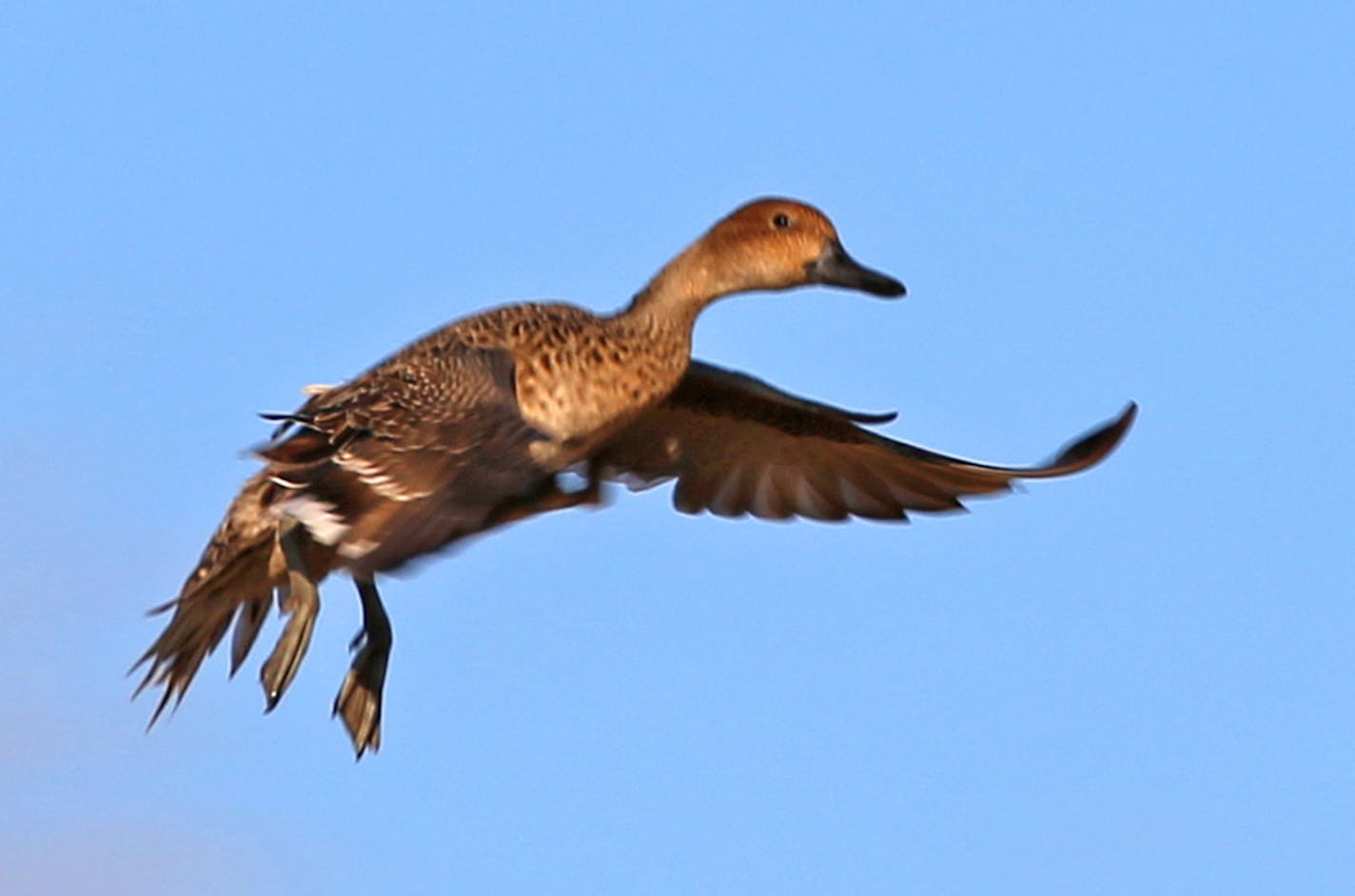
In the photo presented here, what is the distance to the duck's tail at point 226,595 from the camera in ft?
43.7

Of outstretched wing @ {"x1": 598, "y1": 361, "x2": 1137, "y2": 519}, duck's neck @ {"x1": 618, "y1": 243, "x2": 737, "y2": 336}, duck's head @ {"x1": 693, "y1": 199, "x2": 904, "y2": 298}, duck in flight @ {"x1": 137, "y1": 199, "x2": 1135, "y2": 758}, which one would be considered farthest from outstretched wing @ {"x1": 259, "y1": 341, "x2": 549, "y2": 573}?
outstretched wing @ {"x1": 598, "y1": 361, "x2": 1137, "y2": 519}

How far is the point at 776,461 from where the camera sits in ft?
49.8

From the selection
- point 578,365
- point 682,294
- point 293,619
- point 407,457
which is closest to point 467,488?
point 407,457

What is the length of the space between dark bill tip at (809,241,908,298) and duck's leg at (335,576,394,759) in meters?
2.45

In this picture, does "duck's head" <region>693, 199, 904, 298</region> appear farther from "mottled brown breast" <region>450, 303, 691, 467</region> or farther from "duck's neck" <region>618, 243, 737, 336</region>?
"mottled brown breast" <region>450, 303, 691, 467</region>

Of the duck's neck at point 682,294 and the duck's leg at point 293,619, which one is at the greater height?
the duck's neck at point 682,294

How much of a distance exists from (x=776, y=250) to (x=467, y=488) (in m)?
2.73

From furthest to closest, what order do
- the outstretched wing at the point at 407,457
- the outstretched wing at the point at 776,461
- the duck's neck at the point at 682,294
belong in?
1. the outstretched wing at the point at 776,461
2. the duck's neck at the point at 682,294
3. the outstretched wing at the point at 407,457

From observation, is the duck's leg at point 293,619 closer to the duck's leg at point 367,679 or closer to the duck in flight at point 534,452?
the duck in flight at point 534,452

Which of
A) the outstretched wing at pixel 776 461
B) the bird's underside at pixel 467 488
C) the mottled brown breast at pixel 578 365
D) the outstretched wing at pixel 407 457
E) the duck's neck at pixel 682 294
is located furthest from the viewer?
the outstretched wing at pixel 776 461

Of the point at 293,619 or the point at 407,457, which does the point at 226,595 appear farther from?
the point at 407,457

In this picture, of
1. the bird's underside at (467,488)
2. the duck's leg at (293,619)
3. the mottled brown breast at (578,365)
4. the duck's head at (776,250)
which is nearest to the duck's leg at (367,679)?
the bird's underside at (467,488)

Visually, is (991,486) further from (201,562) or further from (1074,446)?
(201,562)

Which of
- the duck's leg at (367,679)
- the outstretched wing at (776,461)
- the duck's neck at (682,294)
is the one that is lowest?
the duck's leg at (367,679)
